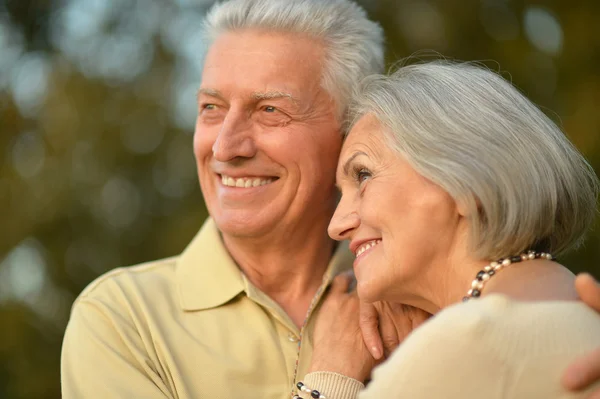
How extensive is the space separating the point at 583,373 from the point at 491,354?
0.21 meters

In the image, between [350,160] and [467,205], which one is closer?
[467,205]

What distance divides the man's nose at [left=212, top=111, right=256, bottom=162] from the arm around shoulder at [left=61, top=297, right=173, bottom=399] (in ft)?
2.29

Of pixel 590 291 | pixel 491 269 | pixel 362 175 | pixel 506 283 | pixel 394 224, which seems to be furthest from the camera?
pixel 362 175

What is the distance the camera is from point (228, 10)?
3549 millimetres

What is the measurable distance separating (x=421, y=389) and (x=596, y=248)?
4.31 metres

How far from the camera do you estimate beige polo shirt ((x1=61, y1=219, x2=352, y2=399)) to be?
300 cm

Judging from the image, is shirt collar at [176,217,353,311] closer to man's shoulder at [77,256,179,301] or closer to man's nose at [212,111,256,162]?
man's shoulder at [77,256,179,301]

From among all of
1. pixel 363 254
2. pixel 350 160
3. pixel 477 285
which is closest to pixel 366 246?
pixel 363 254

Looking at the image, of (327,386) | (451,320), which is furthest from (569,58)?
(451,320)

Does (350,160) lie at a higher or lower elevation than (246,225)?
higher

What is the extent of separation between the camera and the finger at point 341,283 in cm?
338

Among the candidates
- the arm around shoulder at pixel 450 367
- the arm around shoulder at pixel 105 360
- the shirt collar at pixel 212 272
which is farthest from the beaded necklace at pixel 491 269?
the arm around shoulder at pixel 105 360

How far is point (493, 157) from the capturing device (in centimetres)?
259

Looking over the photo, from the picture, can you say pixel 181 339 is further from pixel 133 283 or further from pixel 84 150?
pixel 84 150
